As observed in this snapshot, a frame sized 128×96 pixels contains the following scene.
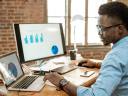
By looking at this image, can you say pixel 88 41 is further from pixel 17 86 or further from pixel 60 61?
pixel 17 86

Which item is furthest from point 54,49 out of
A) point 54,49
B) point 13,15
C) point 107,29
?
point 13,15

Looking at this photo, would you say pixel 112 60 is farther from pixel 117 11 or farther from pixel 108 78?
pixel 117 11

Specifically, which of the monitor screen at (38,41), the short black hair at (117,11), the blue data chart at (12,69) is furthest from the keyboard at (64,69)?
the short black hair at (117,11)

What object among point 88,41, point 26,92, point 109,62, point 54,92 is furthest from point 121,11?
point 88,41

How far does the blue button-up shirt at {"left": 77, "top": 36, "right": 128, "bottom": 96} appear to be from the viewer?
5.17ft

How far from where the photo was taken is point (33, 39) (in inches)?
101

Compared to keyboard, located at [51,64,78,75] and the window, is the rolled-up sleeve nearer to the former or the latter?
keyboard, located at [51,64,78,75]

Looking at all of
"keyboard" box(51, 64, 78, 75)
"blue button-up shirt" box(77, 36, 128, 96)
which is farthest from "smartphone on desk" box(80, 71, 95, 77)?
"blue button-up shirt" box(77, 36, 128, 96)

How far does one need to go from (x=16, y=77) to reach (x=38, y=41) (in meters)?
0.51

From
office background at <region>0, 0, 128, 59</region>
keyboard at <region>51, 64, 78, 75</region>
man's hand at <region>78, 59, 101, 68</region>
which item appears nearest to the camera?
keyboard at <region>51, 64, 78, 75</region>

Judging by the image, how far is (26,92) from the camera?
198 centimetres

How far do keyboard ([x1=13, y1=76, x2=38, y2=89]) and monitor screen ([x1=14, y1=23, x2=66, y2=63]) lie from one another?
0.18 metres

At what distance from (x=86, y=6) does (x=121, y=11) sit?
3.81 meters

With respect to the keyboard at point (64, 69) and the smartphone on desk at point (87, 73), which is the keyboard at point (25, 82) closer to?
the keyboard at point (64, 69)
